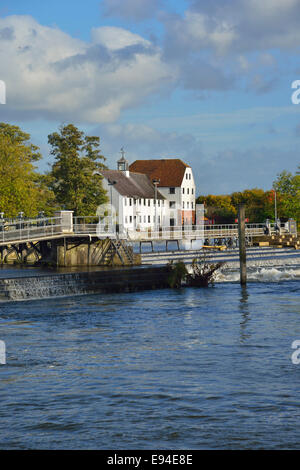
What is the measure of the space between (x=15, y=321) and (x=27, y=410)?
1286cm

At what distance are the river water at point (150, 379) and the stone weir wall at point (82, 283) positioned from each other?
4062mm

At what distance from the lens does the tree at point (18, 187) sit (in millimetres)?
70125

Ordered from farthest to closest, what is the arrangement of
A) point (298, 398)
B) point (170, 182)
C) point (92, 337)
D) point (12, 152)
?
point (170, 182) < point (12, 152) < point (92, 337) < point (298, 398)

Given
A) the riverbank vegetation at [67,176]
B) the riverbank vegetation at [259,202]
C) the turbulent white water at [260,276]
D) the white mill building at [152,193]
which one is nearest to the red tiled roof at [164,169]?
the white mill building at [152,193]

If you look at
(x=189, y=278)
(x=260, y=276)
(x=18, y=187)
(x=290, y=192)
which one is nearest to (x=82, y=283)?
(x=189, y=278)

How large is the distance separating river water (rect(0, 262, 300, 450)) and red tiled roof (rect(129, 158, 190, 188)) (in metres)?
98.4

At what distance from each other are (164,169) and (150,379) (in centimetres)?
11467

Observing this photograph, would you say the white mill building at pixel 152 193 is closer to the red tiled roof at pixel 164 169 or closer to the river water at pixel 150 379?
the red tiled roof at pixel 164 169

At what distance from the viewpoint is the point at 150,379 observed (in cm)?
1611

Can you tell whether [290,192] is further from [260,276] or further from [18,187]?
[260,276]

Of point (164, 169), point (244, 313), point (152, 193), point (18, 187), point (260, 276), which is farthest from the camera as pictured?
point (164, 169)
